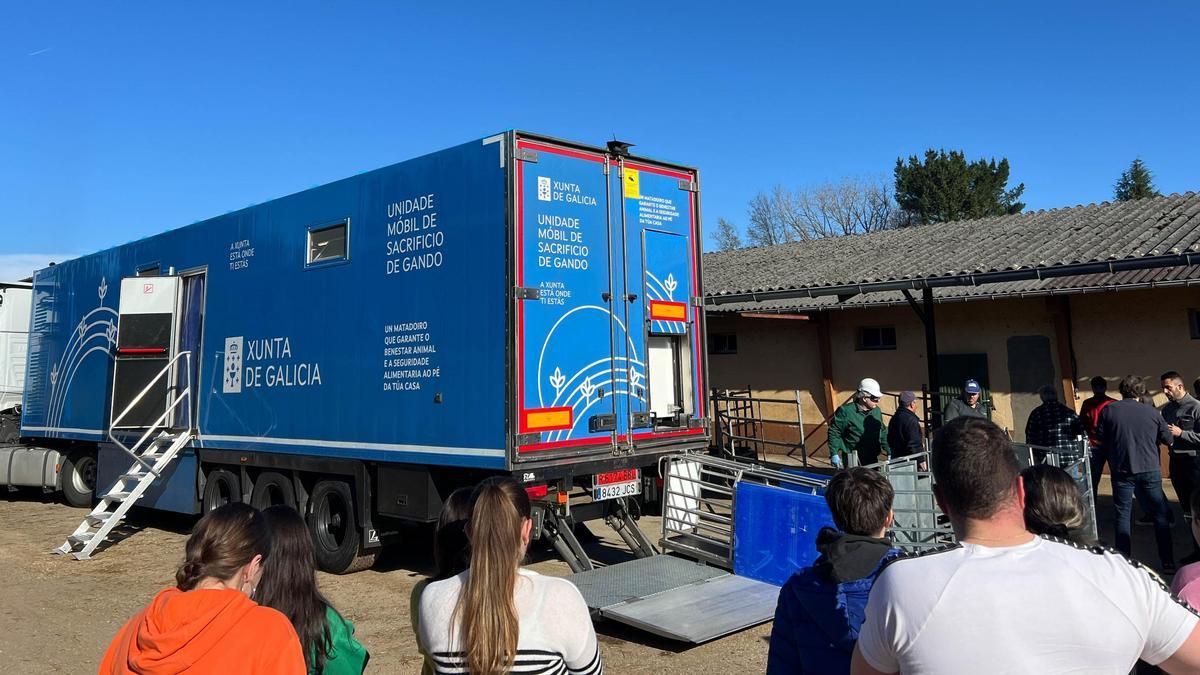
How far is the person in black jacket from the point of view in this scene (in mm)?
8047

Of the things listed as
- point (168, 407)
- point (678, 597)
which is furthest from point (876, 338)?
point (168, 407)

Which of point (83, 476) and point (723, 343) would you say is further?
point (723, 343)

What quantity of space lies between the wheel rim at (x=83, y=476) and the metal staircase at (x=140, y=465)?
125 inches

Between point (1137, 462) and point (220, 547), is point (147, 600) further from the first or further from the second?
point (1137, 462)

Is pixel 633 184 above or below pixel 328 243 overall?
above

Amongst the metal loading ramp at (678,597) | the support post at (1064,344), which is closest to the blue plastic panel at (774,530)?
the metal loading ramp at (678,597)

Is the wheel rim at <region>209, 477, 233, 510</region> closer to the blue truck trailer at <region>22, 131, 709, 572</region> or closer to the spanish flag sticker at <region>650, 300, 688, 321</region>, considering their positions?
the blue truck trailer at <region>22, 131, 709, 572</region>

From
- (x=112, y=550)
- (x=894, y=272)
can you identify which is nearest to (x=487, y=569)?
(x=112, y=550)

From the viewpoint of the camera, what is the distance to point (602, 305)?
696 centimetres

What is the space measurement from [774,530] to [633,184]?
323 centimetres

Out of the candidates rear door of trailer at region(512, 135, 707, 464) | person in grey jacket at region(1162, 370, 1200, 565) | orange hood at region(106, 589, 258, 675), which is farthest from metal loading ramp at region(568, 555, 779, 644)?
person in grey jacket at region(1162, 370, 1200, 565)

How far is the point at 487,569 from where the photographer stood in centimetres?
221

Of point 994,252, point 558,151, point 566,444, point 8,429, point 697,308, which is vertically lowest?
point 566,444

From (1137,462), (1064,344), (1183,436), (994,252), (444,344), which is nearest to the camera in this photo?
(444,344)
